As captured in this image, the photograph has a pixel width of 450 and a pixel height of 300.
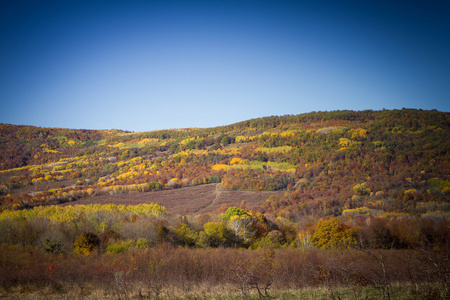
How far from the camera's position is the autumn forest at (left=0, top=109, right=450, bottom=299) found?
21.7 metres

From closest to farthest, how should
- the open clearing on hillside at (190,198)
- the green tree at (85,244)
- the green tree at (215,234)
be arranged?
the green tree at (85,244)
the green tree at (215,234)
the open clearing on hillside at (190,198)

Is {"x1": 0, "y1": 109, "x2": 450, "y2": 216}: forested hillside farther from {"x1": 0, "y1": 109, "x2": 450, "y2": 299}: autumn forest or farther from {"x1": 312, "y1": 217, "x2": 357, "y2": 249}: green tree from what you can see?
{"x1": 312, "y1": 217, "x2": 357, "y2": 249}: green tree

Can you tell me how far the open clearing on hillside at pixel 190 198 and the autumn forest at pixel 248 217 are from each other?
0.94 m

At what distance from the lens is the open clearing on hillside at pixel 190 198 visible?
364 feet

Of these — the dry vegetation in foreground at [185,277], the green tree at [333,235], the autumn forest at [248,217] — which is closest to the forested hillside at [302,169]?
the autumn forest at [248,217]

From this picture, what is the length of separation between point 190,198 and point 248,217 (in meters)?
65.5

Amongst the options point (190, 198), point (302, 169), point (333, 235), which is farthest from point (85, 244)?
point (302, 169)

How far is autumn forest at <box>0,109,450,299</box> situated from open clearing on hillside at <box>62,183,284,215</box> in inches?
37.0

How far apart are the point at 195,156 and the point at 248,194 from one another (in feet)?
210

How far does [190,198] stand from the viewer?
408 ft

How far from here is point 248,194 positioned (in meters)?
128

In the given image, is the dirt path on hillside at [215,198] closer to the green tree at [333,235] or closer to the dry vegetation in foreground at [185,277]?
the green tree at [333,235]

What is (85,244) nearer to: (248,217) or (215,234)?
(215,234)

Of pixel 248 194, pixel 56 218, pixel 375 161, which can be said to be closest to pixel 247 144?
pixel 248 194
